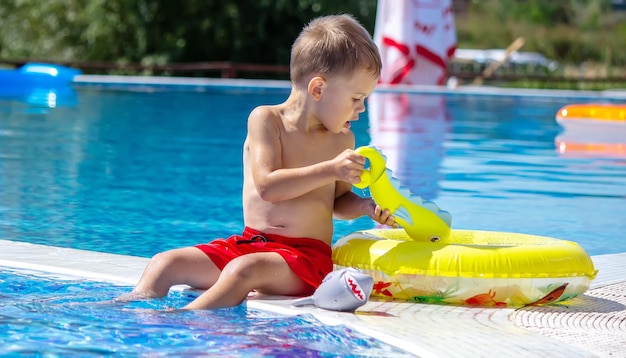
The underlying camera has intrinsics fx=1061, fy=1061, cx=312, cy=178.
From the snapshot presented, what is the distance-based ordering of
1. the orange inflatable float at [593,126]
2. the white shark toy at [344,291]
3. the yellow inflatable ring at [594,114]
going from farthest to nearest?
the yellow inflatable ring at [594,114] → the orange inflatable float at [593,126] → the white shark toy at [344,291]

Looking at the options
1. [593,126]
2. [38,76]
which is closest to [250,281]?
[593,126]

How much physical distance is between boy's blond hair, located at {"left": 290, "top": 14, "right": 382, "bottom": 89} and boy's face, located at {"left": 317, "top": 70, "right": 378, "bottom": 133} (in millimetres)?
28

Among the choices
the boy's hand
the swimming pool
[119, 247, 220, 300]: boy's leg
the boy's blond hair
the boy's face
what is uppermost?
the boy's blond hair

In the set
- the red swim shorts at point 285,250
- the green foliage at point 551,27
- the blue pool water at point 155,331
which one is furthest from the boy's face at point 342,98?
the green foliage at point 551,27

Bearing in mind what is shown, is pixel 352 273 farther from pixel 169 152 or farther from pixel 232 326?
pixel 169 152

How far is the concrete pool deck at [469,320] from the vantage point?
310cm

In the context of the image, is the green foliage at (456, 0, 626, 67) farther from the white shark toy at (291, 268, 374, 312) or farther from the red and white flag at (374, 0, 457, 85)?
the white shark toy at (291, 268, 374, 312)

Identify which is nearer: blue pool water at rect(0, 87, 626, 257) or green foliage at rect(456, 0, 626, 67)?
blue pool water at rect(0, 87, 626, 257)

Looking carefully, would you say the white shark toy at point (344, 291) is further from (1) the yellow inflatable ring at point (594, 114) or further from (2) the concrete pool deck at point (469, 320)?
(1) the yellow inflatable ring at point (594, 114)

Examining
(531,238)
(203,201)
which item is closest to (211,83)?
(203,201)

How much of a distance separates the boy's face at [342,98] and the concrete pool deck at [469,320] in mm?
661

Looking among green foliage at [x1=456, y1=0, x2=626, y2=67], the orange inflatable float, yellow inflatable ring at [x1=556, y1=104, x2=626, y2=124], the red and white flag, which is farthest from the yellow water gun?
green foliage at [x1=456, y1=0, x2=626, y2=67]

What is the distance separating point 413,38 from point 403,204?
18608 mm

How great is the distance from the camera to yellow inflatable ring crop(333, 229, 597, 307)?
3.79 m
